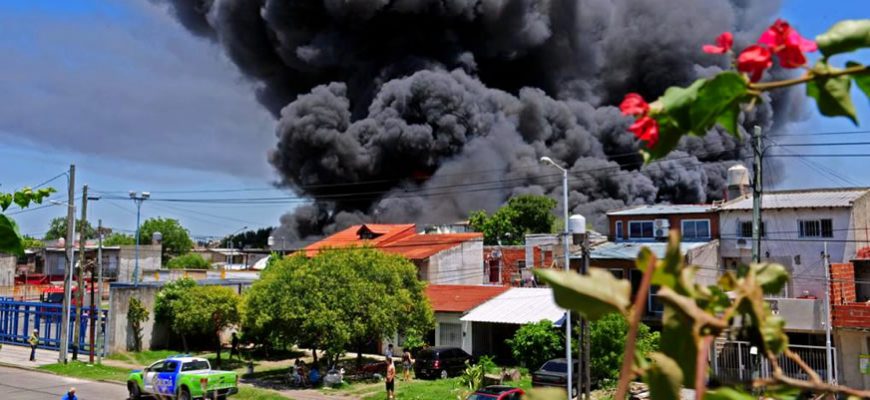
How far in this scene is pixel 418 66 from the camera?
78.2 m

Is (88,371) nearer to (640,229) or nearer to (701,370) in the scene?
(640,229)

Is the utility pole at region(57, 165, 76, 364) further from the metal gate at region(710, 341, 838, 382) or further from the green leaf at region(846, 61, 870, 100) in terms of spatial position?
the green leaf at region(846, 61, 870, 100)

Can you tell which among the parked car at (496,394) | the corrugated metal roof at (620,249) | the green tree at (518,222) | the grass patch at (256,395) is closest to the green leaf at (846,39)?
the parked car at (496,394)

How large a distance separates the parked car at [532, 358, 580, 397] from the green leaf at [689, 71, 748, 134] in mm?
21258

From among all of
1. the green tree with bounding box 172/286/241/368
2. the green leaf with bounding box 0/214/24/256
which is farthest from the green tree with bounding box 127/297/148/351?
the green leaf with bounding box 0/214/24/256

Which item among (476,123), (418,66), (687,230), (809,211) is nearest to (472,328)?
(687,230)

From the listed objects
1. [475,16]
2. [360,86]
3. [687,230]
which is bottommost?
[687,230]

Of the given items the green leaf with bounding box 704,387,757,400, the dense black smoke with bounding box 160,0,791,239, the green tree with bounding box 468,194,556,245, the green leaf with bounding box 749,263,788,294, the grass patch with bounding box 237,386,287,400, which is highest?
the dense black smoke with bounding box 160,0,791,239

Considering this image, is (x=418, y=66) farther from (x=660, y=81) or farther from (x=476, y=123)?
(x=660, y=81)

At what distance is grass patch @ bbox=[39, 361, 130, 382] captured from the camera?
27633 millimetres

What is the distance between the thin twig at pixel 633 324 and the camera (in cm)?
119

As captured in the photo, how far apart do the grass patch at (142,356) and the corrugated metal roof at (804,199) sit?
82.6 feet

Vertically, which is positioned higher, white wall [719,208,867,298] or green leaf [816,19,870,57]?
white wall [719,208,867,298]

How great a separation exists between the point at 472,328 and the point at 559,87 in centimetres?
6387
